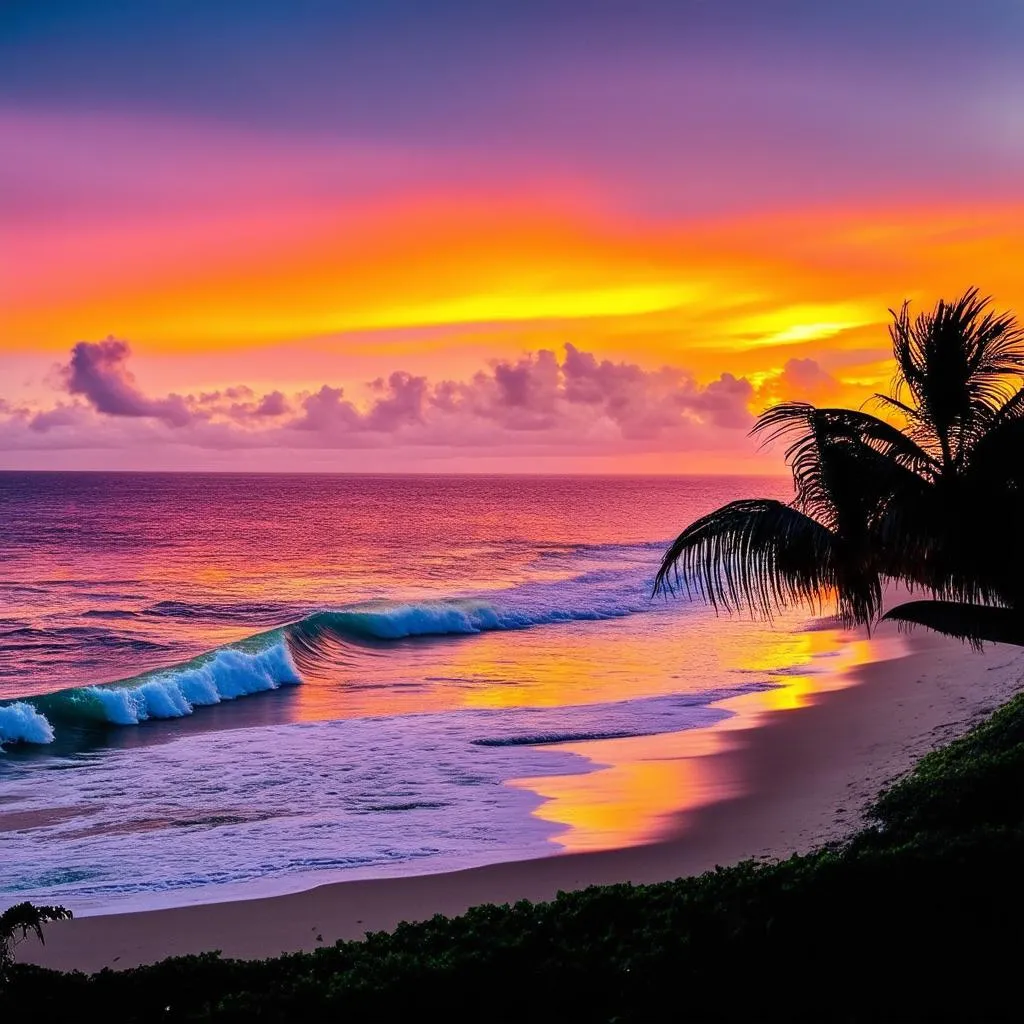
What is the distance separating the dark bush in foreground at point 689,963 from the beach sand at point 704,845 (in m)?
2.60

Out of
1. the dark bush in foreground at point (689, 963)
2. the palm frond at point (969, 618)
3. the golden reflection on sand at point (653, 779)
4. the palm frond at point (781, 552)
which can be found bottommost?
the golden reflection on sand at point (653, 779)

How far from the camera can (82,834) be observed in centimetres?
1448

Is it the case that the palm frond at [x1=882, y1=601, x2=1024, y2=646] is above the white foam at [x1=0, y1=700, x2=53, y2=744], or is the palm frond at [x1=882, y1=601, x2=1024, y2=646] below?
above

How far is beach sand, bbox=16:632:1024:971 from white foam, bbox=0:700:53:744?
5922mm

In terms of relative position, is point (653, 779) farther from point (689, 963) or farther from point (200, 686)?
point (200, 686)

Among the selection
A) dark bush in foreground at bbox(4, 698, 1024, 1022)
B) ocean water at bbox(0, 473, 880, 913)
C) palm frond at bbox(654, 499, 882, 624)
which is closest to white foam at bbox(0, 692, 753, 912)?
ocean water at bbox(0, 473, 880, 913)

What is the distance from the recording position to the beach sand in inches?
417

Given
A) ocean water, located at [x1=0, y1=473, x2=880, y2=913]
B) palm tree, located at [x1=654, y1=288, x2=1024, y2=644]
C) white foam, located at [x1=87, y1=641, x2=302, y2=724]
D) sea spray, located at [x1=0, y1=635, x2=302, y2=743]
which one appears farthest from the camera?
white foam, located at [x1=87, y1=641, x2=302, y2=724]

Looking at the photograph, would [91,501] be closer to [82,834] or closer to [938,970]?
[82,834]

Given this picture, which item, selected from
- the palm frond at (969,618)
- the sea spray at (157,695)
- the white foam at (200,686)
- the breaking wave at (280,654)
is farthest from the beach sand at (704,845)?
the white foam at (200,686)

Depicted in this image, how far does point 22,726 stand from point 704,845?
14809mm

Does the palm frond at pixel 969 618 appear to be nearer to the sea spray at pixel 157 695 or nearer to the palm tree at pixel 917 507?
the palm tree at pixel 917 507

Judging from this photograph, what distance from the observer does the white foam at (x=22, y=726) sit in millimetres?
21438

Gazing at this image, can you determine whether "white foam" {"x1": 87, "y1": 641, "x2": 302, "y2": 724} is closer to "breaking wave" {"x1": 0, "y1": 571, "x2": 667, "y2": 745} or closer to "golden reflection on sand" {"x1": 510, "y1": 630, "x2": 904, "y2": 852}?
"breaking wave" {"x1": 0, "y1": 571, "x2": 667, "y2": 745}
